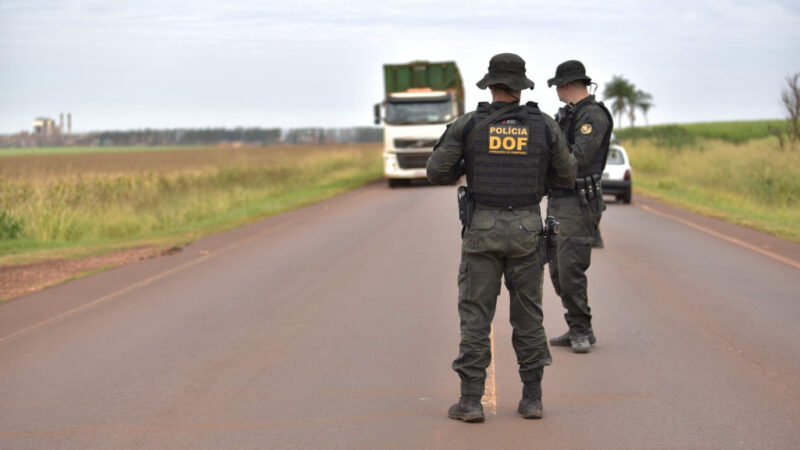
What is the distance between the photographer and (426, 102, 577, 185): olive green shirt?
5516 millimetres

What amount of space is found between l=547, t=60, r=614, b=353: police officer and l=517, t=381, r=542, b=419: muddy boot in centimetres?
165

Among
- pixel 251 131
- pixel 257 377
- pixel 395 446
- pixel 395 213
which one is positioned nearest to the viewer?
pixel 395 446

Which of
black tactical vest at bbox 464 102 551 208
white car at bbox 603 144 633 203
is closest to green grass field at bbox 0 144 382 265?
white car at bbox 603 144 633 203

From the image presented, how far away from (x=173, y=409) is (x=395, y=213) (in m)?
15.8

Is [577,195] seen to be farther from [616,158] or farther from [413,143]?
[413,143]

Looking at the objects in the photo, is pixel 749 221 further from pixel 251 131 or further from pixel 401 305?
pixel 251 131

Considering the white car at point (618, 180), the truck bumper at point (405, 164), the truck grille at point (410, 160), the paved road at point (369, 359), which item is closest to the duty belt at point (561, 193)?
the paved road at point (369, 359)

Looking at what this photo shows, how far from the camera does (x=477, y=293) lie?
18.2 feet

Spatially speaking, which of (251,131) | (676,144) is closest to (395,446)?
(676,144)

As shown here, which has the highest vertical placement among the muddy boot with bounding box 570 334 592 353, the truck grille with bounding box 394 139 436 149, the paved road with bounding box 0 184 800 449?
the truck grille with bounding box 394 139 436 149

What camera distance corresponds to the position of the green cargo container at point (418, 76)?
3369 centimetres

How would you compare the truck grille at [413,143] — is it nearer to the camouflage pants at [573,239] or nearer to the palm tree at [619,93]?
the camouflage pants at [573,239]

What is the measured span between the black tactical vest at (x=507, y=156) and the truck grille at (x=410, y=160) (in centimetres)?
2655

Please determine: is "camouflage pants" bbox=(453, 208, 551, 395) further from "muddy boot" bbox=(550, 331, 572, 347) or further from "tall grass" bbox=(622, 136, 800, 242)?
"tall grass" bbox=(622, 136, 800, 242)
